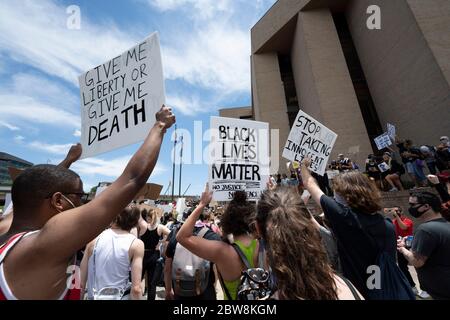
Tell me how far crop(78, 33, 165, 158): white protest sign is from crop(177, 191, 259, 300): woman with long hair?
3.26ft

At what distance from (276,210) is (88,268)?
2362 millimetres

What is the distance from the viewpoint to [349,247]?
188cm

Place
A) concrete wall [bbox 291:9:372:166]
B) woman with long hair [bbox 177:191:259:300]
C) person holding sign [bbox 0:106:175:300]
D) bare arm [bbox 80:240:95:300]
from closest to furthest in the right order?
person holding sign [bbox 0:106:175:300] → woman with long hair [bbox 177:191:259:300] → bare arm [bbox 80:240:95:300] → concrete wall [bbox 291:9:372:166]

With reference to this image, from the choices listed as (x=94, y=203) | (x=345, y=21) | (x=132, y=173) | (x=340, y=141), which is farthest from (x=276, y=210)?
(x=345, y=21)

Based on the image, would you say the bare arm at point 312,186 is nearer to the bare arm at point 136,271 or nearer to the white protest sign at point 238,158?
the white protest sign at point 238,158

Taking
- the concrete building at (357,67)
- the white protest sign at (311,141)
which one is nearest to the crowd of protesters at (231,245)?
the white protest sign at (311,141)

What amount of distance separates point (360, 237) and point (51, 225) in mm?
1965

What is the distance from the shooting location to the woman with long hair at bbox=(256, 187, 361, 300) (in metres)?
1.07

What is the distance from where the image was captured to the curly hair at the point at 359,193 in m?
1.91

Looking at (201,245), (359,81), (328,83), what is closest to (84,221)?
(201,245)

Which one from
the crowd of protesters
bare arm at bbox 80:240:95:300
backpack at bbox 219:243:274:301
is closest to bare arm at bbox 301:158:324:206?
A: the crowd of protesters

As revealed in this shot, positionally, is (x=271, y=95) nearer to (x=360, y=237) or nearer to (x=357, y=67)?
(x=357, y=67)

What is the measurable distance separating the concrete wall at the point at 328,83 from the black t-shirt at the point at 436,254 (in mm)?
13044

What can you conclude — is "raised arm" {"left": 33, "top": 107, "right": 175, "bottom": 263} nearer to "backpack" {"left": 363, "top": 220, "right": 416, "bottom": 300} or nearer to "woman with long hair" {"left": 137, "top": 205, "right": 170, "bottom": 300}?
"backpack" {"left": 363, "top": 220, "right": 416, "bottom": 300}
